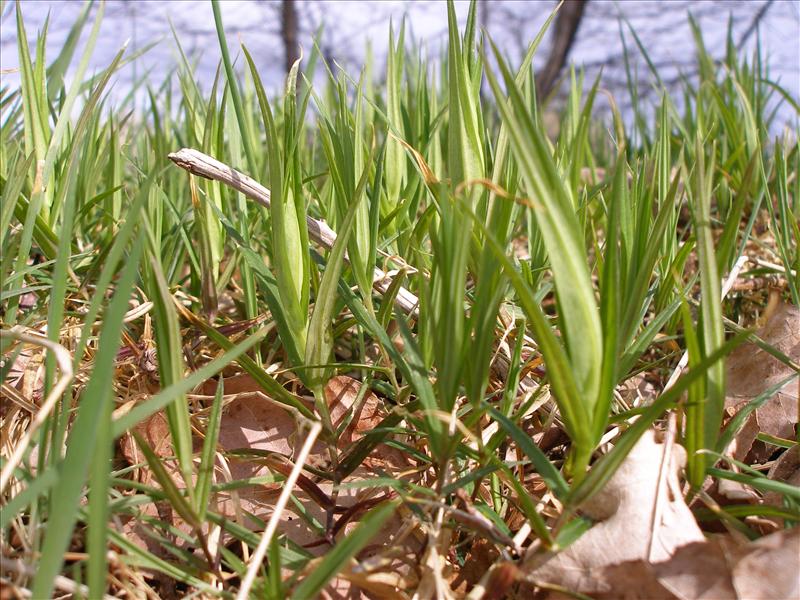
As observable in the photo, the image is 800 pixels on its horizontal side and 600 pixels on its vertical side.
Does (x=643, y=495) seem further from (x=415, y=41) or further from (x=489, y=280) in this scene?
(x=415, y=41)

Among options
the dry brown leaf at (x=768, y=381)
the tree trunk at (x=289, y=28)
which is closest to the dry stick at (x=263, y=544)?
the dry brown leaf at (x=768, y=381)

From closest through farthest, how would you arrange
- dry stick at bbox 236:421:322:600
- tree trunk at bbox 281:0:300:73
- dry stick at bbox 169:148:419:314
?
dry stick at bbox 236:421:322:600
dry stick at bbox 169:148:419:314
tree trunk at bbox 281:0:300:73

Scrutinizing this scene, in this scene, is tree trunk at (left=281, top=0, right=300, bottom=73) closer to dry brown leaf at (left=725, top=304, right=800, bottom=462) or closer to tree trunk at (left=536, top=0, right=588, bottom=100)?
tree trunk at (left=536, top=0, right=588, bottom=100)

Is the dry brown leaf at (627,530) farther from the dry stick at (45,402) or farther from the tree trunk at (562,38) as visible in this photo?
the tree trunk at (562,38)

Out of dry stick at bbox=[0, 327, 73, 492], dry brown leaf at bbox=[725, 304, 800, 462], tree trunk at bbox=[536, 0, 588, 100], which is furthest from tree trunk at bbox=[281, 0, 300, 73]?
dry stick at bbox=[0, 327, 73, 492]

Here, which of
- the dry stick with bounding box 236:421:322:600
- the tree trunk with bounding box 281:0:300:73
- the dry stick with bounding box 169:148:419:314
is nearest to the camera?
the dry stick with bounding box 236:421:322:600

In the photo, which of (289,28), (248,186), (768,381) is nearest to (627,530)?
(768,381)

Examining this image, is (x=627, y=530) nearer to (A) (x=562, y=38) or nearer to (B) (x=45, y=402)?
(B) (x=45, y=402)
